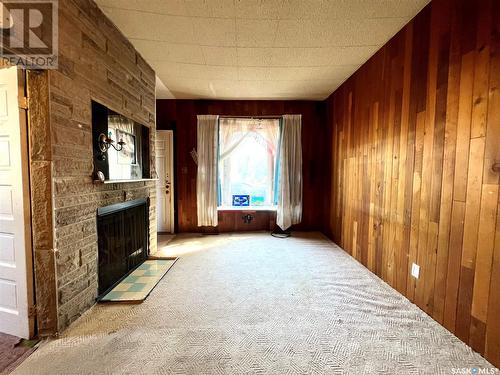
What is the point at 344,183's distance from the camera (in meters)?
3.60

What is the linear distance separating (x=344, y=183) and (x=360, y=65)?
1.62 m

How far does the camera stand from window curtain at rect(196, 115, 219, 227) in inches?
169

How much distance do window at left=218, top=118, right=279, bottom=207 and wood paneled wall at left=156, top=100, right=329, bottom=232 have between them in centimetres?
22

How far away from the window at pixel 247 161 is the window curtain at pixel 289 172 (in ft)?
0.55

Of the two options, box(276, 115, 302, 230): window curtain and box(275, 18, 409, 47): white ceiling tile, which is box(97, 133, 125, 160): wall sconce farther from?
box(276, 115, 302, 230): window curtain

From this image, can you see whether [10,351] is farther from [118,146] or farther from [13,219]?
[118,146]

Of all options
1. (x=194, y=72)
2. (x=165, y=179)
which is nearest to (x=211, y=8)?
(x=194, y=72)

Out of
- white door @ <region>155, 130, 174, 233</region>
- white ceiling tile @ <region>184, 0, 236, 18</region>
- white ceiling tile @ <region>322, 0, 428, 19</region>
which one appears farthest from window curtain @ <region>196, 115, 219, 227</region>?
white ceiling tile @ <region>322, 0, 428, 19</region>

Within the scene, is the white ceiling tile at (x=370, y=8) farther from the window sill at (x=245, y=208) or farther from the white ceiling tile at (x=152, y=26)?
the window sill at (x=245, y=208)

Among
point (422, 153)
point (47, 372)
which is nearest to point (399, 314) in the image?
point (422, 153)

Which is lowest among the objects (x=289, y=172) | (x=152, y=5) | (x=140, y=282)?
(x=140, y=282)

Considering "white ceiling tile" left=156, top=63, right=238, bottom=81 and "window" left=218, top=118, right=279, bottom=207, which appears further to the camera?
"window" left=218, top=118, right=279, bottom=207

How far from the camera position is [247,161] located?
4566mm

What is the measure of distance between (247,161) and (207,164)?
0.78 metres
